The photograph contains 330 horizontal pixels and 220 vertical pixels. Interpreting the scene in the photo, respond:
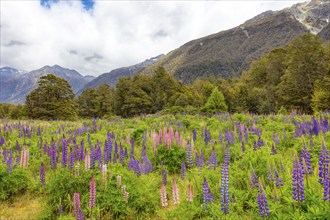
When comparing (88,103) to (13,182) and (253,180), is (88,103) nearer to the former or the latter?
(13,182)

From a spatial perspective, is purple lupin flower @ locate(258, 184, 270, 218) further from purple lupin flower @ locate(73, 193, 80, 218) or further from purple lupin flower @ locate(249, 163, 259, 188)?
→ purple lupin flower @ locate(73, 193, 80, 218)

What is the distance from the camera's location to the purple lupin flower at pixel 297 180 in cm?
289

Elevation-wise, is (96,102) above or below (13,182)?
above

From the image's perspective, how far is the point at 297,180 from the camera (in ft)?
9.50

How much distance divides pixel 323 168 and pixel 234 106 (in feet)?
181

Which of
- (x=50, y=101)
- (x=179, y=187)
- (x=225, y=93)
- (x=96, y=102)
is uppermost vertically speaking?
(x=96, y=102)

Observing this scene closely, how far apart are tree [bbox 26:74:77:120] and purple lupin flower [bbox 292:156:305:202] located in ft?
127

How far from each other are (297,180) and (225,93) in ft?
194

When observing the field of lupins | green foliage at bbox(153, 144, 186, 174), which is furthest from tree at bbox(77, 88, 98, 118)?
the field of lupins

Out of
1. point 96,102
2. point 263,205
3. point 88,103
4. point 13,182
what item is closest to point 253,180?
point 263,205

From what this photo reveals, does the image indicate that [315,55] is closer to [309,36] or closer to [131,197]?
[309,36]

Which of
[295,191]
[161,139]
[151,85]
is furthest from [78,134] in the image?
[151,85]

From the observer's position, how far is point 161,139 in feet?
27.8

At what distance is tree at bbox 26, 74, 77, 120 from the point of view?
1542 inches
